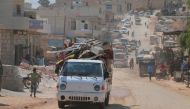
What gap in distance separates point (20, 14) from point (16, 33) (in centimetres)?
527

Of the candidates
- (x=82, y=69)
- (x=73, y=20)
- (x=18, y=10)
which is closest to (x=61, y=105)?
(x=82, y=69)

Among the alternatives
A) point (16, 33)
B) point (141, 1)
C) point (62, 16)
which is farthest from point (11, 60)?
point (141, 1)

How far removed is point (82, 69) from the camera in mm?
21344

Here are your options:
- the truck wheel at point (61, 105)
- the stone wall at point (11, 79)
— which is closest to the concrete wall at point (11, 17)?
the stone wall at point (11, 79)

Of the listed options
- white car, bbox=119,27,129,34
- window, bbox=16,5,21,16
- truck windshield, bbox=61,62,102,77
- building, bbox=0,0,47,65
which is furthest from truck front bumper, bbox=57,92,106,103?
white car, bbox=119,27,129,34

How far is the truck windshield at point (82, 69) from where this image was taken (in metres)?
21.1

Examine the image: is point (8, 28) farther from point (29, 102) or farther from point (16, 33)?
point (29, 102)

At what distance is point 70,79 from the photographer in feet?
66.8

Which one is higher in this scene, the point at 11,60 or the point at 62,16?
the point at 62,16

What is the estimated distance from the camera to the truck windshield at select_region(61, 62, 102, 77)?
21.1 metres

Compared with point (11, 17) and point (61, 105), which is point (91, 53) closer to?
point (61, 105)

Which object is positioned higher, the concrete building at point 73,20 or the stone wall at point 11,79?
the concrete building at point 73,20

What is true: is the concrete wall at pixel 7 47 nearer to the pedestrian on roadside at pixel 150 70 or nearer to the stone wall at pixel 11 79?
the pedestrian on roadside at pixel 150 70

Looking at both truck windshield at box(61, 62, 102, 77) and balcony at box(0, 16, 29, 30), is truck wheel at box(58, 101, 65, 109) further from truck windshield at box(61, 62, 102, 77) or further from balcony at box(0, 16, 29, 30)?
balcony at box(0, 16, 29, 30)
